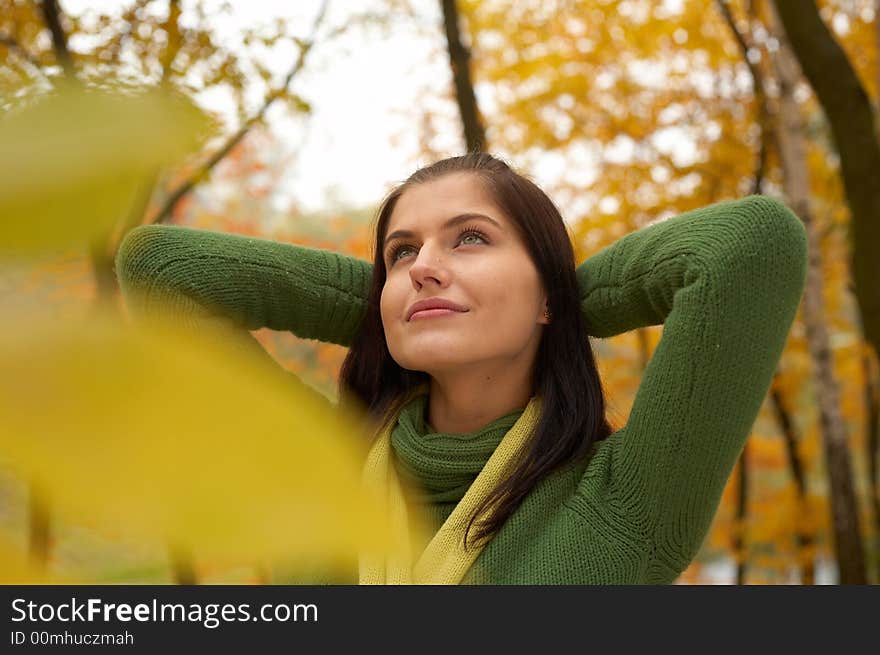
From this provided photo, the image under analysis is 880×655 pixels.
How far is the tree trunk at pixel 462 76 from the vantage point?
117 inches

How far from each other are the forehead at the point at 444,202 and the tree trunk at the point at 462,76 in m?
1.83

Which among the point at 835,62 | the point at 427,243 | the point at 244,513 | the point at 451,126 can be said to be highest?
the point at 451,126

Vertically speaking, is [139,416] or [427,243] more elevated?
[427,243]

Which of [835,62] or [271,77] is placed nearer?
[835,62]

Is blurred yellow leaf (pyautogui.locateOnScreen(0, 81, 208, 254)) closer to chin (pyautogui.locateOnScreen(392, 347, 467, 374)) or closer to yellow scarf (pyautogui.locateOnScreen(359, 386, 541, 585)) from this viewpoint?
yellow scarf (pyautogui.locateOnScreen(359, 386, 541, 585))

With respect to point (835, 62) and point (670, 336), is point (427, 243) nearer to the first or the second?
point (670, 336)

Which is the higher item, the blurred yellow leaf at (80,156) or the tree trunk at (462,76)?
the tree trunk at (462,76)

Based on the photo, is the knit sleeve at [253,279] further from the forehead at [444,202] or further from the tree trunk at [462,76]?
the tree trunk at [462,76]

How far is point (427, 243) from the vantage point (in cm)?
103

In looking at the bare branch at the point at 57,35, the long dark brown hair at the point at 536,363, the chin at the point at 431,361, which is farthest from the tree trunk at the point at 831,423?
the bare branch at the point at 57,35

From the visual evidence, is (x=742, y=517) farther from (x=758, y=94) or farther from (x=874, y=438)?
(x=758, y=94)
